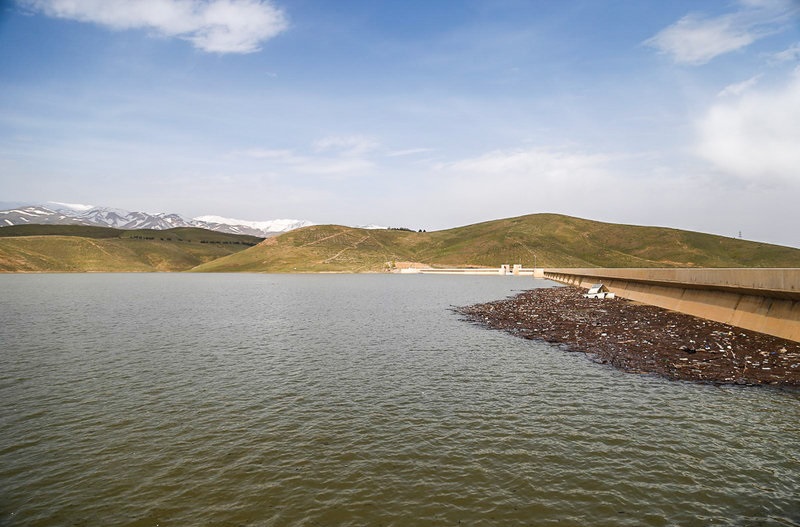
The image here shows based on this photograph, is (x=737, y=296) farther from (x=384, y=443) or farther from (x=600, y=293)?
(x=600, y=293)

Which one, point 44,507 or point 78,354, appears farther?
point 78,354

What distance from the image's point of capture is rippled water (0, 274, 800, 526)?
10188 millimetres

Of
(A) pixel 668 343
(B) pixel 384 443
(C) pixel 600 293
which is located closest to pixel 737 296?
(A) pixel 668 343

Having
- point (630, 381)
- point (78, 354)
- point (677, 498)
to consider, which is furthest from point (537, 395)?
point (78, 354)

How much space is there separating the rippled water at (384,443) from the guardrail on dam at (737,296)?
9.23 m

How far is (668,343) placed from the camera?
92.7 feet

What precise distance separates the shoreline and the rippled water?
2.13 m

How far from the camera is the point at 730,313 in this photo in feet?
104

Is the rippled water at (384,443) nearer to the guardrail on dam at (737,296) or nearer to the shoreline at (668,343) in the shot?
the shoreline at (668,343)

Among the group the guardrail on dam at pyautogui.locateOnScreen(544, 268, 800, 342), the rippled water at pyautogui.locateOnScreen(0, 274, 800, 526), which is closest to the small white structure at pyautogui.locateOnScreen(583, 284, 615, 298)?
the guardrail on dam at pyautogui.locateOnScreen(544, 268, 800, 342)

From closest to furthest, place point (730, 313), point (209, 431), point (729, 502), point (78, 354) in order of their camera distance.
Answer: point (729, 502)
point (209, 431)
point (78, 354)
point (730, 313)

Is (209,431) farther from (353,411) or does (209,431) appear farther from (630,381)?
(630,381)

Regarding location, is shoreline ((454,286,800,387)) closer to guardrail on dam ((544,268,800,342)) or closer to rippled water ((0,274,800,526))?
guardrail on dam ((544,268,800,342))

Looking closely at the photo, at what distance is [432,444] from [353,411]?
4.31 metres
